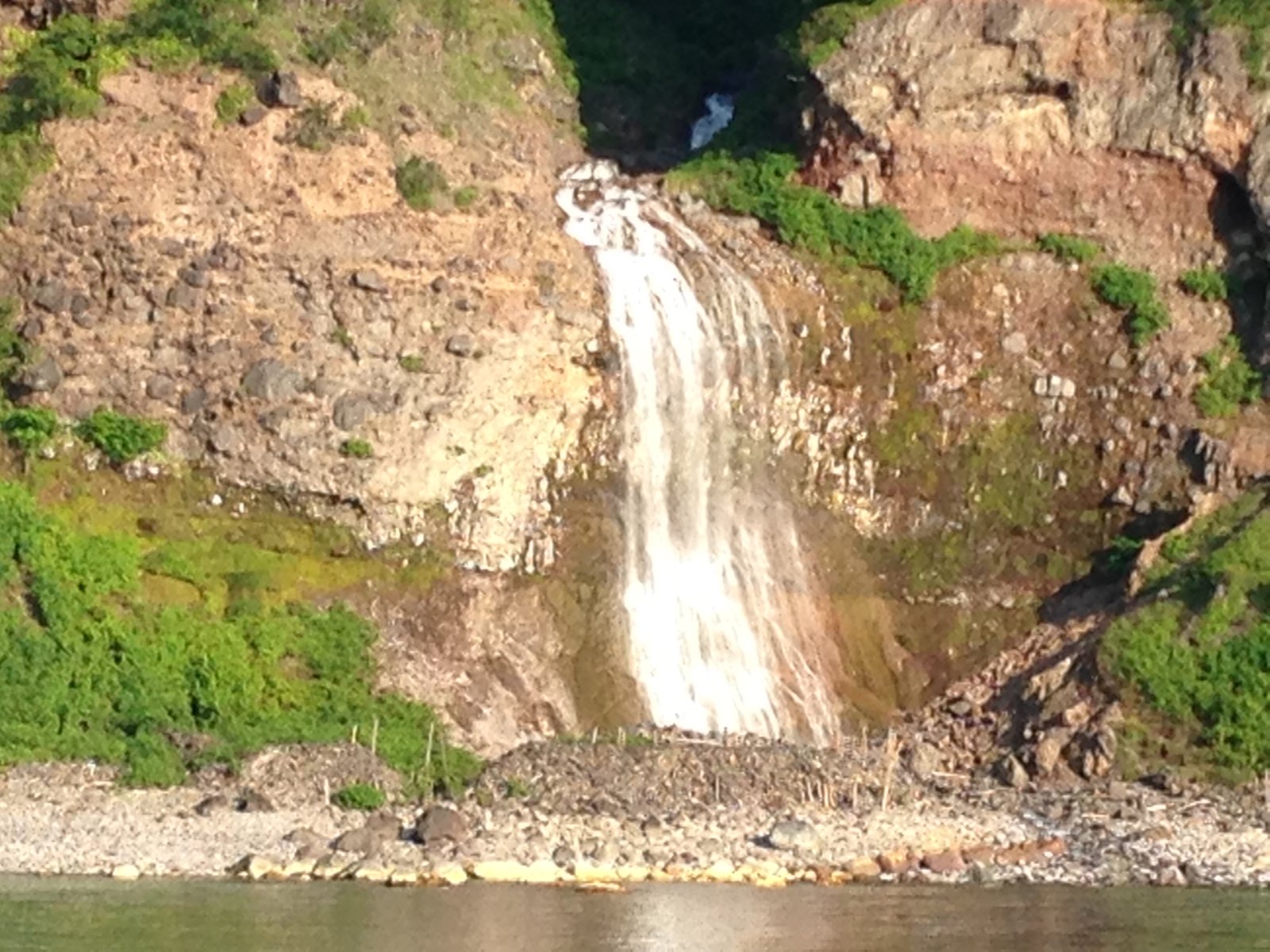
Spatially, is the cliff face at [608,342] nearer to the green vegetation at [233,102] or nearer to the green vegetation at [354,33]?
the green vegetation at [233,102]

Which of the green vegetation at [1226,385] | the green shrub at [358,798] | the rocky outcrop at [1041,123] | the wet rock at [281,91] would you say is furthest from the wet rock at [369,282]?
the green vegetation at [1226,385]

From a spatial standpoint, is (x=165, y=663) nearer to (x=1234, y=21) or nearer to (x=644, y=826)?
(x=644, y=826)

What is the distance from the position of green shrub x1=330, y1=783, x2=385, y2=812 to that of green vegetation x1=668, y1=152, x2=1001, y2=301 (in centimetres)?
1730

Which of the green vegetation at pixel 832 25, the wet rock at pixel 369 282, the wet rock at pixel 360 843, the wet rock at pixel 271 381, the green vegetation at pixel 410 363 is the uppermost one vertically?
the green vegetation at pixel 832 25

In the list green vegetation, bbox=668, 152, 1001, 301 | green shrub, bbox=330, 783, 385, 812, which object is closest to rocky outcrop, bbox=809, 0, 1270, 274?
green vegetation, bbox=668, 152, 1001, 301

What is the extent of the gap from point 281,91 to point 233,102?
0.94m

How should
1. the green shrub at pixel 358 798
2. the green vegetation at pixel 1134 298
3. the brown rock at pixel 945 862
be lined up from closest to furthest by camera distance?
the brown rock at pixel 945 862, the green shrub at pixel 358 798, the green vegetation at pixel 1134 298

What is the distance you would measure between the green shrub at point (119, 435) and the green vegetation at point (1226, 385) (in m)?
19.7

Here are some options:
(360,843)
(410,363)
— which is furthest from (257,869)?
(410,363)

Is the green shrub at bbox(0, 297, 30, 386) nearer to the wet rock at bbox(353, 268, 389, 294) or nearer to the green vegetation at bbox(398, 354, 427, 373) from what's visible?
the wet rock at bbox(353, 268, 389, 294)

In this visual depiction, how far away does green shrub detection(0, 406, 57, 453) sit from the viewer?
58.2 metres

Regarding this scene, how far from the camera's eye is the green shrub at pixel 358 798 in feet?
168

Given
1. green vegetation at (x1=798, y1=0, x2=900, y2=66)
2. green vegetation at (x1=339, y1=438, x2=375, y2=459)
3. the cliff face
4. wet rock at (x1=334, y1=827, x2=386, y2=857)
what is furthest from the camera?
green vegetation at (x1=798, y1=0, x2=900, y2=66)

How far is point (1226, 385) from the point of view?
61875mm
